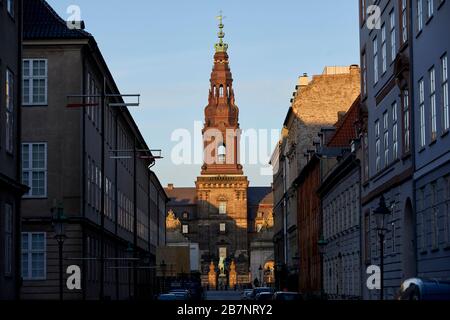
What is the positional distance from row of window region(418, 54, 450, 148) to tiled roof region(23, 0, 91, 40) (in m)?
19.2

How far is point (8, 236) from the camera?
114 feet

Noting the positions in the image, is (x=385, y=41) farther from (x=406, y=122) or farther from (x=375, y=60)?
(x=406, y=122)

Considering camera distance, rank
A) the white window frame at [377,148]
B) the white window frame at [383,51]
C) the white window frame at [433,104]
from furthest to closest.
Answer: the white window frame at [377,148] < the white window frame at [383,51] < the white window frame at [433,104]

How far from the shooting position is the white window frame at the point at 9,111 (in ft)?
112

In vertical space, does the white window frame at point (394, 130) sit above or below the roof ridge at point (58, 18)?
below

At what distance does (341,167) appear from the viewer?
55469mm

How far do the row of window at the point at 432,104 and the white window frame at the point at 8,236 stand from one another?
1266 cm

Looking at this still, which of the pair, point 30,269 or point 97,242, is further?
point 97,242

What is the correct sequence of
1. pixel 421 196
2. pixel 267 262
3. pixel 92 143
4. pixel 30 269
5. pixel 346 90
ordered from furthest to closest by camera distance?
pixel 267 262 < pixel 346 90 < pixel 92 143 < pixel 30 269 < pixel 421 196

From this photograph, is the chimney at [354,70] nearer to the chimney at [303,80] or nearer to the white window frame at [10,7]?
the chimney at [303,80]

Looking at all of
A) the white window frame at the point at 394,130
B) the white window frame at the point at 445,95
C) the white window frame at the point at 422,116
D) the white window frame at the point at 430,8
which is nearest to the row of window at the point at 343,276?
the white window frame at the point at 394,130
